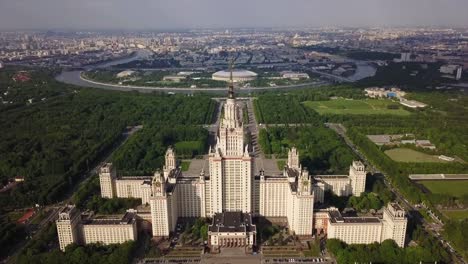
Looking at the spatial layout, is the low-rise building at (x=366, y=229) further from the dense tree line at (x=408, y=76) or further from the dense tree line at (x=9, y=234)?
the dense tree line at (x=408, y=76)

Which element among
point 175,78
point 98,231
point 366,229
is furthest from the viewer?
point 175,78

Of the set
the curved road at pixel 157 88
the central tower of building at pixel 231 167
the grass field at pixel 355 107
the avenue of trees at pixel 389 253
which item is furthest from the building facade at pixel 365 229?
the curved road at pixel 157 88

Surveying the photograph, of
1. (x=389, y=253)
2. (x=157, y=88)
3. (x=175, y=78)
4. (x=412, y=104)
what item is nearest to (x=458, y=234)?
(x=389, y=253)

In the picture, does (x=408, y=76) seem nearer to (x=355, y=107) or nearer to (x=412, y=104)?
(x=412, y=104)

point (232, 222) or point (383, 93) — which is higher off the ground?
point (383, 93)

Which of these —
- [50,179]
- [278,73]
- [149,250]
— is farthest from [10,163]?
[278,73]

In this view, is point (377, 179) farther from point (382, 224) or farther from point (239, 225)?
point (239, 225)

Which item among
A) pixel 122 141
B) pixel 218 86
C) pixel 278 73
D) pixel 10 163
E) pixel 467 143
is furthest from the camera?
pixel 278 73

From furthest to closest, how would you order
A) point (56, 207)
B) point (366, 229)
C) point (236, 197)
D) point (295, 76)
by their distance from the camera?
point (295, 76) → point (56, 207) → point (236, 197) → point (366, 229)
